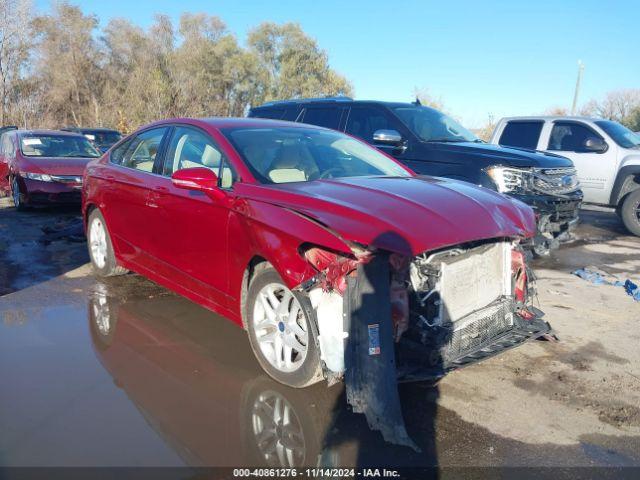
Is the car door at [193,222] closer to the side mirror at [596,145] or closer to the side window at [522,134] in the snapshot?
the side window at [522,134]

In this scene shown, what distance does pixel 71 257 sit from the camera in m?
7.25

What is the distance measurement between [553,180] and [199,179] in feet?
17.0

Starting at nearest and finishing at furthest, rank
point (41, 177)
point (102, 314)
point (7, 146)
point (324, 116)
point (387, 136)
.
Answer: point (102, 314)
point (387, 136)
point (324, 116)
point (41, 177)
point (7, 146)

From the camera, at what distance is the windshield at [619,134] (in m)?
9.73

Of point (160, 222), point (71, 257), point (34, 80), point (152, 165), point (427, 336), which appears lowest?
point (71, 257)

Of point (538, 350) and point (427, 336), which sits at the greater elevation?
point (427, 336)

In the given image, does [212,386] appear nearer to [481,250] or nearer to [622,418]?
[481,250]

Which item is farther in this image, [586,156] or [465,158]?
[586,156]

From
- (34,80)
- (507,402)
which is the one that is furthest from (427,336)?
(34,80)

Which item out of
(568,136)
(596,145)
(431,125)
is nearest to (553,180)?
(431,125)

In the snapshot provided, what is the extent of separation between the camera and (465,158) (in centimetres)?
726

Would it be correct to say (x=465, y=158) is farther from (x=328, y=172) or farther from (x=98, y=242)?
(x=98, y=242)

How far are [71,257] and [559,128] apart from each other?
8359mm

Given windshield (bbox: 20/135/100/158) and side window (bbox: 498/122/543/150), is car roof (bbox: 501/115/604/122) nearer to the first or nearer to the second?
side window (bbox: 498/122/543/150)
